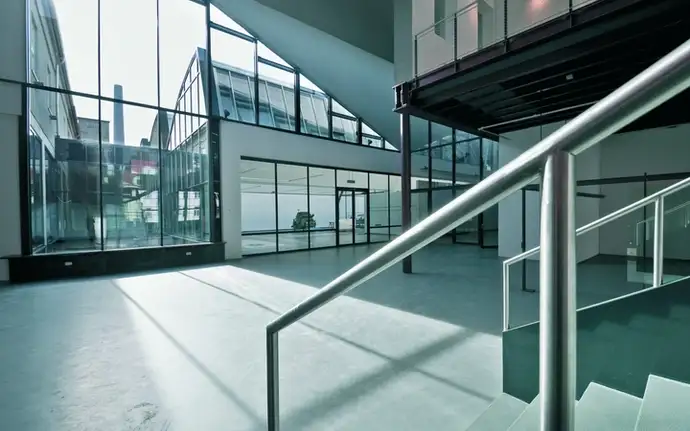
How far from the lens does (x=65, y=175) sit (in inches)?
316

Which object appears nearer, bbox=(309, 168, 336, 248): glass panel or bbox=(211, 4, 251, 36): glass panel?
bbox=(211, 4, 251, 36): glass panel

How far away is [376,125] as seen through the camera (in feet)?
45.6

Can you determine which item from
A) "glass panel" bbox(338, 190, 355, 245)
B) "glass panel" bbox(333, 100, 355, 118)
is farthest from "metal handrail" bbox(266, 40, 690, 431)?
"glass panel" bbox(333, 100, 355, 118)

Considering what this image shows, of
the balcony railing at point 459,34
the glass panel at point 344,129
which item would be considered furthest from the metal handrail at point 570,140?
the glass panel at point 344,129

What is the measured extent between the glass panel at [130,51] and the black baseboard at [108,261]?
3.75 meters

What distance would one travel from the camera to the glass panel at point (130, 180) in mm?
8422

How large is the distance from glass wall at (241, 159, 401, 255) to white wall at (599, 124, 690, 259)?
23.7 ft

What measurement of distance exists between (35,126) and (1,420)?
739cm

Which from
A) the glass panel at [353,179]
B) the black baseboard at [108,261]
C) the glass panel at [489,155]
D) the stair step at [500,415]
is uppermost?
the glass panel at [489,155]

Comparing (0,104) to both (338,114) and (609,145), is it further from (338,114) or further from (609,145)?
(609,145)

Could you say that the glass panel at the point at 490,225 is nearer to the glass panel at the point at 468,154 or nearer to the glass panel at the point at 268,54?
the glass panel at the point at 468,154

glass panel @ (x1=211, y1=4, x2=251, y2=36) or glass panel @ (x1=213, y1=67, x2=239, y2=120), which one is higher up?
glass panel @ (x1=211, y1=4, x2=251, y2=36)

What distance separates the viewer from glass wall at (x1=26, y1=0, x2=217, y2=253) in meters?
7.79

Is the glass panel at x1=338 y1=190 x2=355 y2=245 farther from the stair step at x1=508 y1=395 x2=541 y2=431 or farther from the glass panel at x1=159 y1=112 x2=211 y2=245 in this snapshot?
the stair step at x1=508 y1=395 x2=541 y2=431
